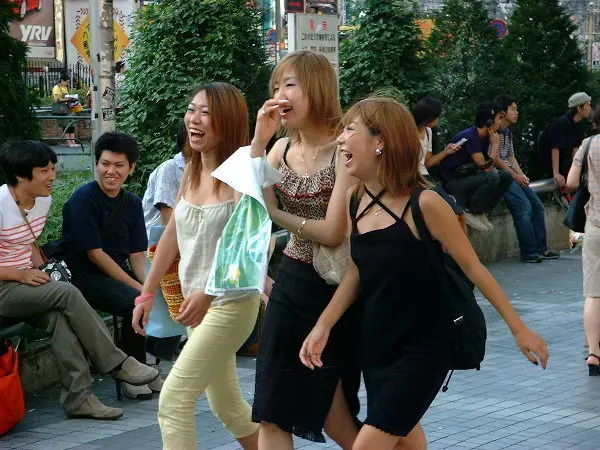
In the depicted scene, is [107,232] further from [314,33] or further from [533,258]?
[533,258]

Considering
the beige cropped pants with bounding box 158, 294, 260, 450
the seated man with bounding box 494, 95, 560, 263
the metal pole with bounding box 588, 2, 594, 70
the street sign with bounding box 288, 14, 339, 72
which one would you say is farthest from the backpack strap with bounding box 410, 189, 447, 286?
the metal pole with bounding box 588, 2, 594, 70

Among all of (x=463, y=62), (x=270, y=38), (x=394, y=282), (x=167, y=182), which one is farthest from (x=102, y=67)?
(x=394, y=282)

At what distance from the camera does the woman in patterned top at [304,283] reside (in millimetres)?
4750

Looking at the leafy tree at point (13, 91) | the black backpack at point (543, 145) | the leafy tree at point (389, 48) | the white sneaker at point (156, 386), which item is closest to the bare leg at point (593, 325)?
the white sneaker at point (156, 386)

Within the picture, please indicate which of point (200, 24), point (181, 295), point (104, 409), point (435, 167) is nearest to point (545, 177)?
point (435, 167)

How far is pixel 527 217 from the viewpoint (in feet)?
45.0

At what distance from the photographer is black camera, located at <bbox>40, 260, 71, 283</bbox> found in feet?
24.1

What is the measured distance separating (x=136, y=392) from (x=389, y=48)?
780 cm

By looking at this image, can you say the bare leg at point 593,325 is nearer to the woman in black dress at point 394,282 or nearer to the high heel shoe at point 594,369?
the high heel shoe at point 594,369

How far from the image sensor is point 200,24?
1209 centimetres

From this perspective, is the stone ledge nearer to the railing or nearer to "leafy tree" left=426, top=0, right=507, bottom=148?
"leafy tree" left=426, top=0, right=507, bottom=148

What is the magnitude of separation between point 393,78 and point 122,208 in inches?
285

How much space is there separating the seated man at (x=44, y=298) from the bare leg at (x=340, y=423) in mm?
2590

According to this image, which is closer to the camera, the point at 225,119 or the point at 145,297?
the point at 225,119
